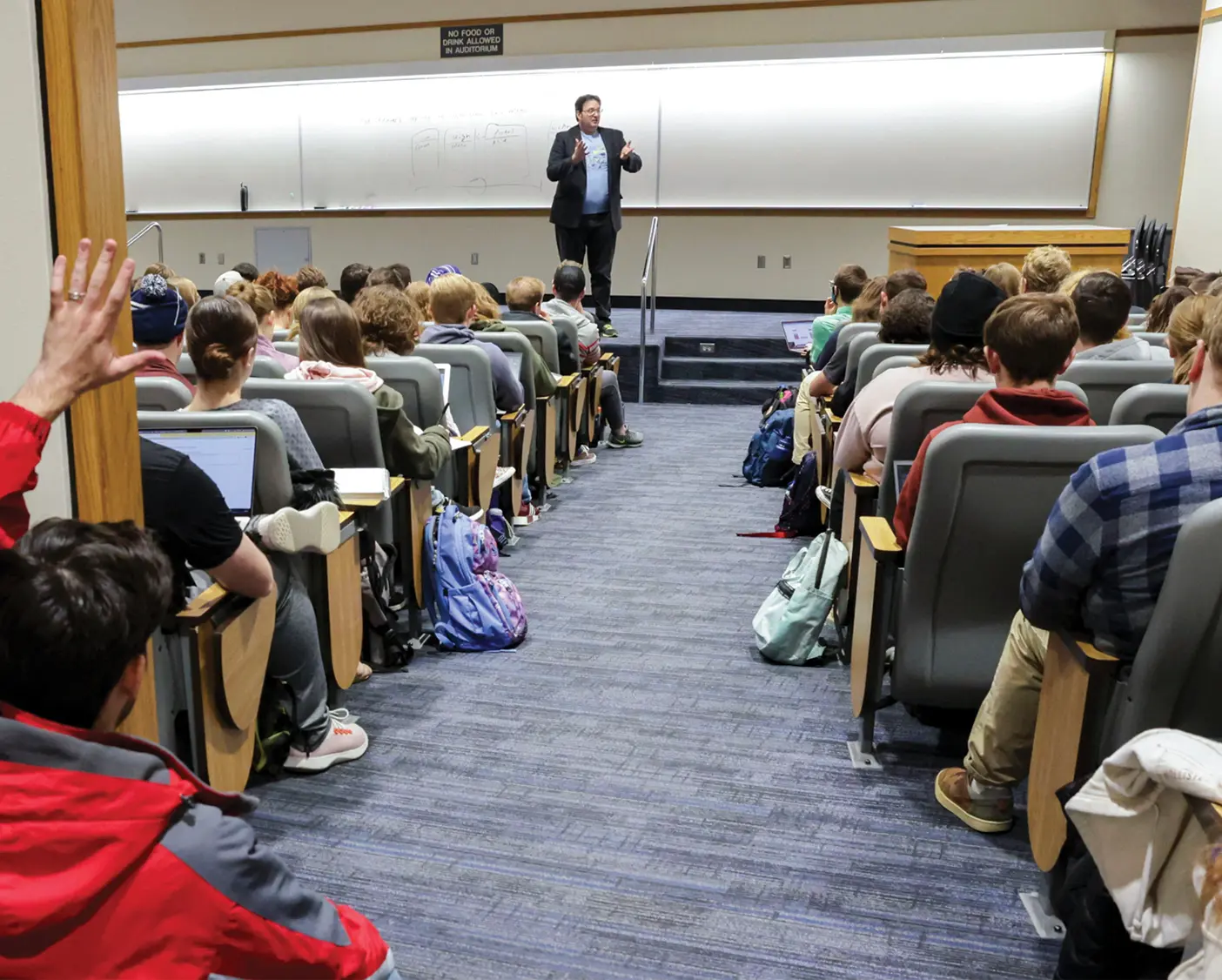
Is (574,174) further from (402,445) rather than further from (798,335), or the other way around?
(402,445)

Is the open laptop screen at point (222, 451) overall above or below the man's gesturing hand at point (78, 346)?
below

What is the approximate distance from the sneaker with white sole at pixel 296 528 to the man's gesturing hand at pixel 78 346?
1028 mm

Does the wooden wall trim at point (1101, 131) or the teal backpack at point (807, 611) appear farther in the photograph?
the wooden wall trim at point (1101, 131)

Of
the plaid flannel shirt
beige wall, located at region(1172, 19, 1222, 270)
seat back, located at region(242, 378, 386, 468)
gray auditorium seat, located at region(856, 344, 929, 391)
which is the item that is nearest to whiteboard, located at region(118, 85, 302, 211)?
beige wall, located at region(1172, 19, 1222, 270)

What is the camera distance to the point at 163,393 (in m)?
2.65

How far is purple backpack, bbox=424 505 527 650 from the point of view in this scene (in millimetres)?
3283

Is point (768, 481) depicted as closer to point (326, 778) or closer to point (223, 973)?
point (326, 778)

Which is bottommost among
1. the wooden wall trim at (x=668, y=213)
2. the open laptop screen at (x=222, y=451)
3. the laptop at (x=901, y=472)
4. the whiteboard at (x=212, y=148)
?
the laptop at (x=901, y=472)

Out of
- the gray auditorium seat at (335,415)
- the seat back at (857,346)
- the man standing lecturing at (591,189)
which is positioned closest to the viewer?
the gray auditorium seat at (335,415)

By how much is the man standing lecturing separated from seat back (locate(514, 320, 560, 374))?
8.49 ft

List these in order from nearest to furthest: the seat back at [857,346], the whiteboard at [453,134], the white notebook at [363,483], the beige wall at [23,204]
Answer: the beige wall at [23,204]
the white notebook at [363,483]
the seat back at [857,346]
the whiteboard at [453,134]

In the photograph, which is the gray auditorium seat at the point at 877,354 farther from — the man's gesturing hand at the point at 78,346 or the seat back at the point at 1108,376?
the man's gesturing hand at the point at 78,346

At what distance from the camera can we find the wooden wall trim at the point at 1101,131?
8.70 meters

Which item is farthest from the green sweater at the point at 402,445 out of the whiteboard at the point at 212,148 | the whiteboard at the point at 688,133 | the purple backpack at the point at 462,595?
the whiteboard at the point at 212,148
